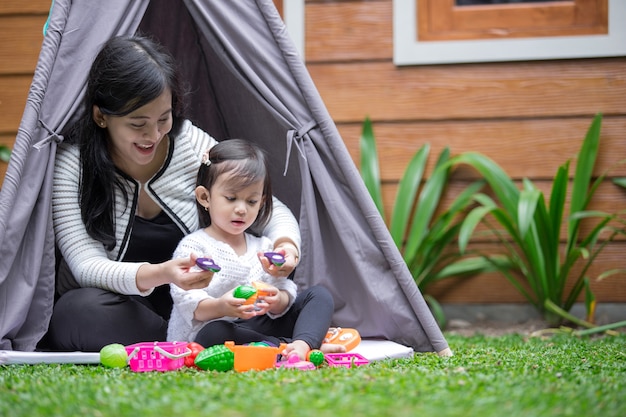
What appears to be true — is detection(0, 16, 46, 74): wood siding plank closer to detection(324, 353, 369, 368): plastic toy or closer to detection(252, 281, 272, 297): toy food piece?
detection(252, 281, 272, 297): toy food piece

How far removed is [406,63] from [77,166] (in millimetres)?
1475

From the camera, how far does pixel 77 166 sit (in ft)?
6.51

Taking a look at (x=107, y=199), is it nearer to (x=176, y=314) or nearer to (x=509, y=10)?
(x=176, y=314)

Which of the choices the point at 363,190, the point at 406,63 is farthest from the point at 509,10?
A: the point at 363,190

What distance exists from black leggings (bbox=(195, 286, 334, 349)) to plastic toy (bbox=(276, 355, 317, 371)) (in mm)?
103

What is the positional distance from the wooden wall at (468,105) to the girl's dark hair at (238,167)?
1050 millimetres

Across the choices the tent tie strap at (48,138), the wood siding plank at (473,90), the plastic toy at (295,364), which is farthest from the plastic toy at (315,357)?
the wood siding plank at (473,90)

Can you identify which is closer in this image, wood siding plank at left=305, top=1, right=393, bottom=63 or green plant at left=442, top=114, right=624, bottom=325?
green plant at left=442, top=114, right=624, bottom=325

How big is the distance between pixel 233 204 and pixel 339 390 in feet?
2.40

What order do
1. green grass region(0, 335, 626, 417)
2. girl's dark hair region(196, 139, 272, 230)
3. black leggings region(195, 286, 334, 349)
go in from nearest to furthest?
green grass region(0, 335, 626, 417), black leggings region(195, 286, 334, 349), girl's dark hair region(196, 139, 272, 230)

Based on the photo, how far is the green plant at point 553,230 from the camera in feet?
8.95

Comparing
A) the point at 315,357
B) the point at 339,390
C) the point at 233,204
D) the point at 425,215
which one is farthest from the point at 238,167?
the point at 425,215

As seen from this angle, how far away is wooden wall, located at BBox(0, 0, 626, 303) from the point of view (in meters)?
2.90

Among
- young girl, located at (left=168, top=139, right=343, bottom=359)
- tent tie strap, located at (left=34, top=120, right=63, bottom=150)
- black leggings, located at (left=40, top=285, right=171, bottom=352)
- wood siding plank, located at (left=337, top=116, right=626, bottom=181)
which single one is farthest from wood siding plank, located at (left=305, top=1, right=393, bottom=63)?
black leggings, located at (left=40, top=285, right=171, bottom=352)
